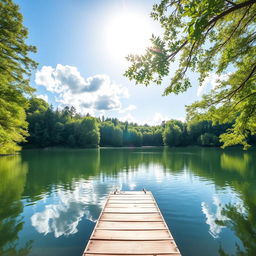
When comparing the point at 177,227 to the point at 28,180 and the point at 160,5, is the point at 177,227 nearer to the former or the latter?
the point at 160,5

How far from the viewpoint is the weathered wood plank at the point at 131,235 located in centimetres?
674

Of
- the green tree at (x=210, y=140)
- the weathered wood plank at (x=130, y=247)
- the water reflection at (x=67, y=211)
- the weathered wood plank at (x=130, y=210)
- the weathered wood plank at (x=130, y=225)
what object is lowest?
the water reflection at (x=67, y=211)

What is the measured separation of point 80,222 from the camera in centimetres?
1036

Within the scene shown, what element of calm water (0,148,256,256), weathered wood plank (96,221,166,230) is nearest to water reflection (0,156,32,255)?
calm water (0,148,256,256)

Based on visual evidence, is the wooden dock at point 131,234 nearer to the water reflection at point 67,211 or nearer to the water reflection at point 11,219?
the water reflection at point 67,211

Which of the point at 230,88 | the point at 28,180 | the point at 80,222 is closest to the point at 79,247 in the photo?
the point at 80,222

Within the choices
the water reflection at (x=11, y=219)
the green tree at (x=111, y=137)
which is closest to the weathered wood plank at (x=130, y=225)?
the water reflection at (x=11, y=219)

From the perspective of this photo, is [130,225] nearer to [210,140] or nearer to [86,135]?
[86,135]

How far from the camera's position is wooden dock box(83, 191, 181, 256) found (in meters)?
5.96

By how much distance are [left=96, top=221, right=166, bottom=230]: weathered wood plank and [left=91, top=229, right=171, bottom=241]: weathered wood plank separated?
30cm

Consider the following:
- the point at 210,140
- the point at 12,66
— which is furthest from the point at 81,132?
the point at 12,66

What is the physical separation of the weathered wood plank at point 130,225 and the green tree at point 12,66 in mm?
9126

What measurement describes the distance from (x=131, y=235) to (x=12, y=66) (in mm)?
14788

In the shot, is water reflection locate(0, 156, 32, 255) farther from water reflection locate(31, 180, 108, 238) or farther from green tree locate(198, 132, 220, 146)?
green tree locate(198, 132, 220, 146)
